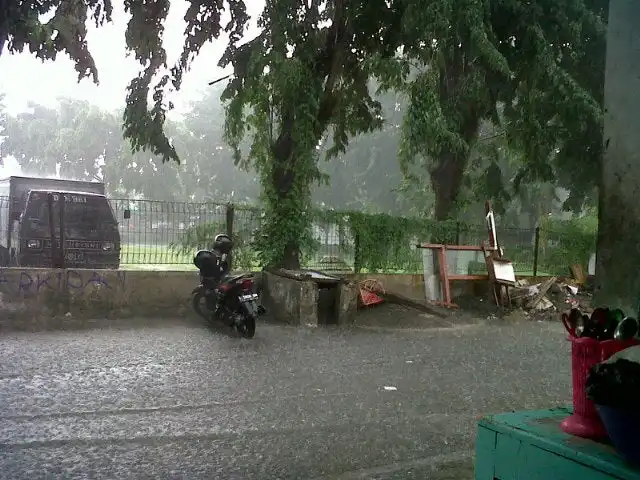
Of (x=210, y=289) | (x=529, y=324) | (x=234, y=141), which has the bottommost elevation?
(x=529, y=324)

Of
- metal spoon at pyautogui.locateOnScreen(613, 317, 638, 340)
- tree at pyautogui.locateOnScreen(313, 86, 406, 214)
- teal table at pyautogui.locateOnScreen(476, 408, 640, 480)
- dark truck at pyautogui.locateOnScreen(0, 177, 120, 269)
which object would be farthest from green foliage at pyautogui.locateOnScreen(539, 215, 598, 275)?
tree at pyautogui.locateOnScreen(313, 86, 406, 214)

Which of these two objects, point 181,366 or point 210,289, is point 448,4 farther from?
point 181,366

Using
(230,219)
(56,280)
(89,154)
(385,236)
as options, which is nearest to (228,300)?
(230,219)

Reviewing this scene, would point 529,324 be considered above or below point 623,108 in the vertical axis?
below

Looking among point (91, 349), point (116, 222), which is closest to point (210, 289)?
point (91, 349)

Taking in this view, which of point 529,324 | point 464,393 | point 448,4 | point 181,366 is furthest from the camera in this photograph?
point 529,324

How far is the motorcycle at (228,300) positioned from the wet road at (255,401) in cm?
31

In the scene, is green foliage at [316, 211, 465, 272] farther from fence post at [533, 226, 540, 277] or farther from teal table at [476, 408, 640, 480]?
teal table at [476, 408, 640, 480]

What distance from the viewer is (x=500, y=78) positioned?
12516 millimetres

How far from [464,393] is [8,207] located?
8419 mm

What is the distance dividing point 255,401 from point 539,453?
12.6 feet

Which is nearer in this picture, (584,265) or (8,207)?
(8,207)

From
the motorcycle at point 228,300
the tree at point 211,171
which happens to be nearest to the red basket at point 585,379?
the motorcycle at point 228,300

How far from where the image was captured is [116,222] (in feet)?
39.1
